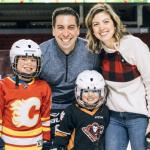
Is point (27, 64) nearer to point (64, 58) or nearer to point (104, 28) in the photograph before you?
point (64, 58)

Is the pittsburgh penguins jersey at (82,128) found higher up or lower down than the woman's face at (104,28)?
lower down

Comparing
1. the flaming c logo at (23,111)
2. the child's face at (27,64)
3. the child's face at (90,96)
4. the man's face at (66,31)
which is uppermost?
the man's face at (66,31)

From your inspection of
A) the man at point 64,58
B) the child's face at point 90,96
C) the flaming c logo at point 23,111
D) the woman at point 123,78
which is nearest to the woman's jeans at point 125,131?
the woman at point 123,78

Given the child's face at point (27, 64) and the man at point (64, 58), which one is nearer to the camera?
the child's face at point (27, 64)

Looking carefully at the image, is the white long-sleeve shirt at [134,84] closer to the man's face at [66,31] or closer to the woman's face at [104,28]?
the woman's face at [104,28]

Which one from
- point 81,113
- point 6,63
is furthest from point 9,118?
point 6,63

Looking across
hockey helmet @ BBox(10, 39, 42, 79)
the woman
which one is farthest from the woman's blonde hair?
hockey helmet @ BBox(10, 39, 42, 79)

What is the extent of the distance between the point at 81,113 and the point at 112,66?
282 millimetres

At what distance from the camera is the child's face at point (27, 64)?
76.2 inches

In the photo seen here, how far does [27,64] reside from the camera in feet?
6.38

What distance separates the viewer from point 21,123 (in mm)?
1911

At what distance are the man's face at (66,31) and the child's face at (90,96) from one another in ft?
0.84

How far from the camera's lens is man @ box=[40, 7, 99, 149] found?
6.71 feet

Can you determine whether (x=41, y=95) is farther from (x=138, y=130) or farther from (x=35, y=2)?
(x=35, y=2)
